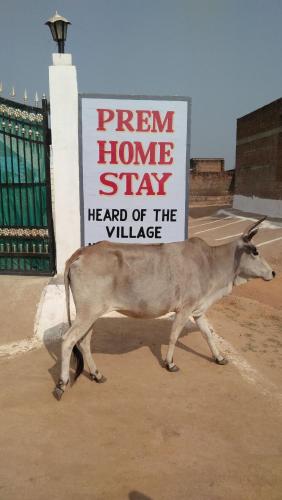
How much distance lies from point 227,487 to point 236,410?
1058 mm

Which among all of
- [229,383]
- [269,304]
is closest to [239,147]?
[269,304]

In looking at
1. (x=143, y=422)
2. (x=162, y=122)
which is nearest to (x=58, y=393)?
(x=143, y=422)

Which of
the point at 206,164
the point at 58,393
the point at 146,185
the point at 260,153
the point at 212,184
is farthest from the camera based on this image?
the point at 206,164

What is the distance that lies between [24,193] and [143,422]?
449 centimetres

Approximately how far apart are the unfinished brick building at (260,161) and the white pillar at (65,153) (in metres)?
16.4

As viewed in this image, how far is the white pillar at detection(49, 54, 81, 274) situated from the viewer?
5668 millimetres

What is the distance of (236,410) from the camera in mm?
3791

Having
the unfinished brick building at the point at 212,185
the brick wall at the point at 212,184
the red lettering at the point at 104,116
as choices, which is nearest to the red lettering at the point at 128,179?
the red lettering at the point at 104,116

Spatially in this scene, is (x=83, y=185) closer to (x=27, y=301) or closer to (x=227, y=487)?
(x=27, y=301)

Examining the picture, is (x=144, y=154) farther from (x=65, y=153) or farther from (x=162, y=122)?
(x=65, y=153)

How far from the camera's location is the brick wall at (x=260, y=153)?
67.4ft

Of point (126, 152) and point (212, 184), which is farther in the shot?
point (212, 184)

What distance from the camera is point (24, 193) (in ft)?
21.3

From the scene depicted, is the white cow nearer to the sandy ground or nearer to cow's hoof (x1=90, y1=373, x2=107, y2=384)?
cow's hoof (x1=90, y1=373, x2=107, y2=384)
